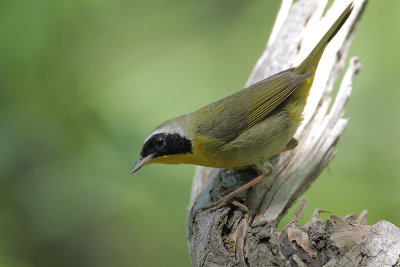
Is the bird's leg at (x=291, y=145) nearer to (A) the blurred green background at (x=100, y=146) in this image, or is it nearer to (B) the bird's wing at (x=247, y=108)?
(B) the bird's wing at (x=247, y=108)

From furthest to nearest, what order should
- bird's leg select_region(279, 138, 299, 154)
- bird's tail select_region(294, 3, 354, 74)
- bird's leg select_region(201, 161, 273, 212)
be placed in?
bird's leg select_region(279, 138, 299, 154) → bird's tail select_region(294, 3, 354, 74) → bird's leg select_region(201, 161, 273, 212)

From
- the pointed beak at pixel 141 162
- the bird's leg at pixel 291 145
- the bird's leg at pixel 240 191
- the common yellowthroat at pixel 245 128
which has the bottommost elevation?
the bird's leg at pixel 291 145

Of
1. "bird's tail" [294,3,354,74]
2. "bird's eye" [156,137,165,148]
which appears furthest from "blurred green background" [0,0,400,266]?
"bird's tail" [294,3,354,74]

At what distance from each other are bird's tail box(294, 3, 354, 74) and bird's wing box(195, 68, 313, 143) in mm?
122

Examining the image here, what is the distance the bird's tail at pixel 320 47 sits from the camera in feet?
13.1

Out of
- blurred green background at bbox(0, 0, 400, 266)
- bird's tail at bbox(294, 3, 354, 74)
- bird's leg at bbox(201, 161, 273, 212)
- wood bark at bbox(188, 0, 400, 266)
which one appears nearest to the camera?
wood bark at bbox(188, 0, 400, 266)

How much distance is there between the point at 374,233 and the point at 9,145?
4.31 meters

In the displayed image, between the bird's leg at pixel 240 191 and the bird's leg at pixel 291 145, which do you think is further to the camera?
the bird's leg at pixel 291 145

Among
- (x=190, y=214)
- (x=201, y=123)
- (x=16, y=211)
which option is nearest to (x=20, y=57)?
(x=16, y=211)

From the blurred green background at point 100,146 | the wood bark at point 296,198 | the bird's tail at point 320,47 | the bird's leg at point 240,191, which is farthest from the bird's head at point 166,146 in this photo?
the bird's tail at point 320,47

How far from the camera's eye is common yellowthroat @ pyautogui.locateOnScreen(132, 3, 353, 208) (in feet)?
13.0

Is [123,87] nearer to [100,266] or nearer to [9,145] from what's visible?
[9,145]

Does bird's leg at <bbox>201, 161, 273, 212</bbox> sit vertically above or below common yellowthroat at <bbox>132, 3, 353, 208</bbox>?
below

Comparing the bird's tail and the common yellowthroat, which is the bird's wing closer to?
the common yellowthroat
